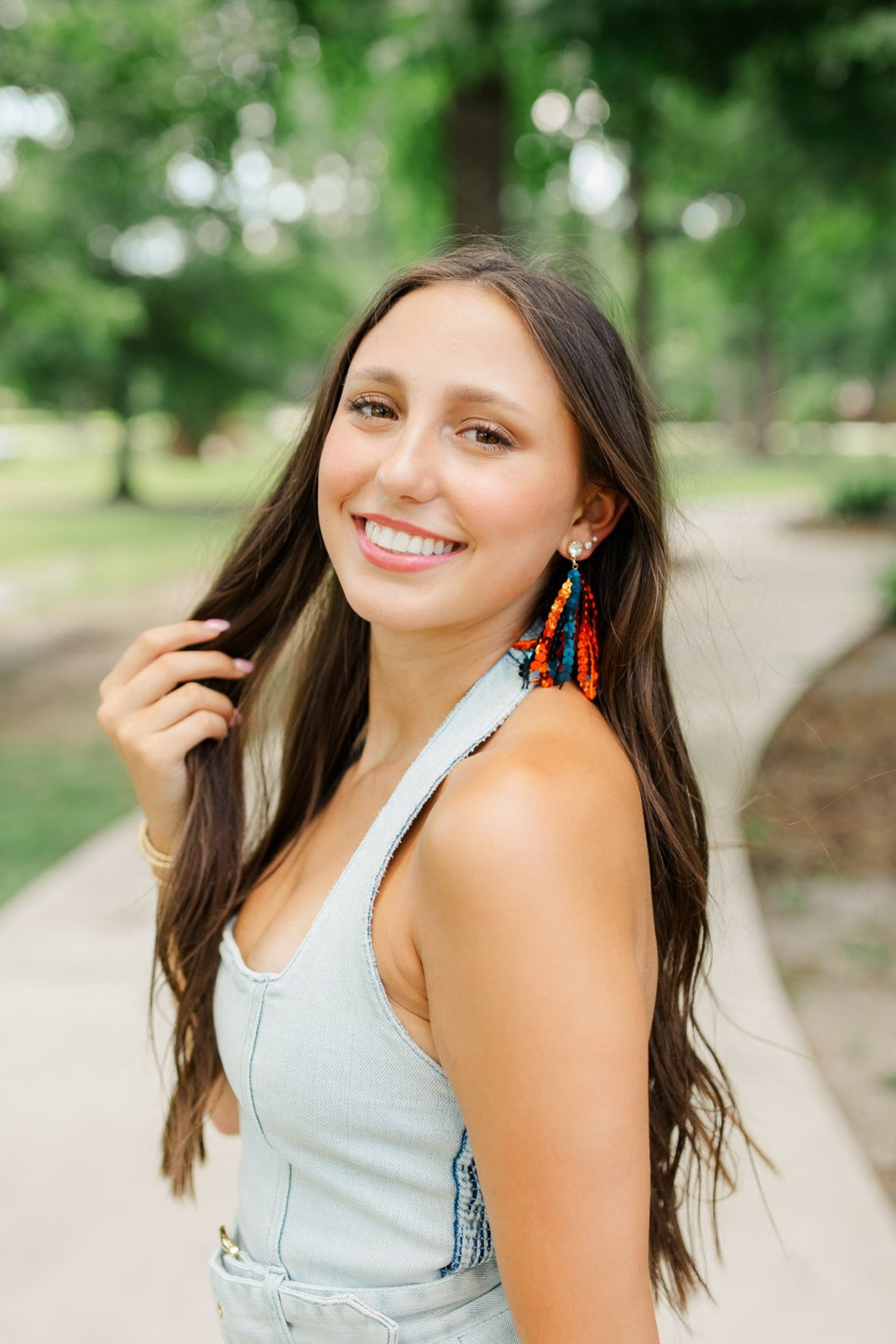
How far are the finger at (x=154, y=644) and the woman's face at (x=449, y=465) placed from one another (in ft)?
1.62

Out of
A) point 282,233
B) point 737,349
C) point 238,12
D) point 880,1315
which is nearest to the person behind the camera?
point 880,1315

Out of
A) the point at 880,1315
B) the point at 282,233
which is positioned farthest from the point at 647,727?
the point at 282,233

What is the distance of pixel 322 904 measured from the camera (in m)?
1.40

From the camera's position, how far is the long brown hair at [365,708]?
4.84ft

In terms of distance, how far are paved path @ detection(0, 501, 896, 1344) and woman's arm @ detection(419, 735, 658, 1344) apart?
57 centimetres

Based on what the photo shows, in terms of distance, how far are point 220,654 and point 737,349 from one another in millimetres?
41803

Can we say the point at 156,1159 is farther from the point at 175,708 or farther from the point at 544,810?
the point at 544,810

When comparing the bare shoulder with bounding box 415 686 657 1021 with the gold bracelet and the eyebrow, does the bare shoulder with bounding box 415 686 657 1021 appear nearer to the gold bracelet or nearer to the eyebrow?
the eyebrow

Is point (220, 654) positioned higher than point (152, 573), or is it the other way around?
point (220, 654)

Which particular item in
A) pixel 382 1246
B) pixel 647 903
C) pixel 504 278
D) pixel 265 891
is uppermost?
pixel 504 278

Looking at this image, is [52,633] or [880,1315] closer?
[880,1315]

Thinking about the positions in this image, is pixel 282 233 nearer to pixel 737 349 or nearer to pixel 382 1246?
pixel 737 349

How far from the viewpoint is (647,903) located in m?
1.25

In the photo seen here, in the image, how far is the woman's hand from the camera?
179 centimetres
